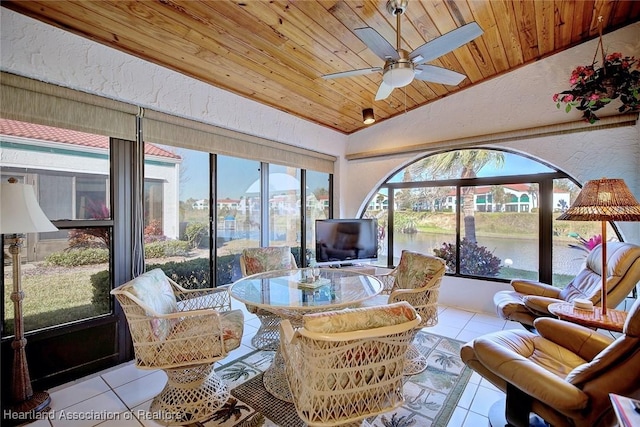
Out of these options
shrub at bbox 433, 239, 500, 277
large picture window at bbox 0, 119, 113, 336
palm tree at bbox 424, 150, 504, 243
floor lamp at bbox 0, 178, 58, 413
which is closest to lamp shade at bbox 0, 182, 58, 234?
floor lamp at bbox 0, 178, 58, 413

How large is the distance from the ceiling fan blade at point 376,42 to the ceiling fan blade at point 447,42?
160mm

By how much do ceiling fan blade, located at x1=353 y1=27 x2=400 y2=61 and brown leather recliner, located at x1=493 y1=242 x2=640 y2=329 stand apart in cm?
241

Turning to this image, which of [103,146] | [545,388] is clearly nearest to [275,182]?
[103,146]

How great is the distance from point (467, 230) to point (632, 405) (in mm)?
3217

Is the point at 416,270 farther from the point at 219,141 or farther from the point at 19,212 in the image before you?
the point at 19,212

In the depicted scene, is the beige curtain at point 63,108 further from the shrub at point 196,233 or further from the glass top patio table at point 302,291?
the glass top patio table at point 302,291

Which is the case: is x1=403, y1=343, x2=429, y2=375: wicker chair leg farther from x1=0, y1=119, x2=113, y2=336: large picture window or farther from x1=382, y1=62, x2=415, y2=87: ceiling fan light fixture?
x1=0, y1=119, x2=113, y2=336: large picture window

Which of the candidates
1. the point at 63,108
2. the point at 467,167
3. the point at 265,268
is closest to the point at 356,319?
the point at 265,268

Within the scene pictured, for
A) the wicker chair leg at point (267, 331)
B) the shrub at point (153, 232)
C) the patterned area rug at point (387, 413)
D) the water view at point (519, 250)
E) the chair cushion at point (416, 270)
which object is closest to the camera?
the patterned area rug at point (387, 413)

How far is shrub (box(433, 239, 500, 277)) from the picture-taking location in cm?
377

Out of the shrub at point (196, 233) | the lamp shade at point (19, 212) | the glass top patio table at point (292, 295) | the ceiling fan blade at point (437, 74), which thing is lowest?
the glass top patio table at point (292, 295)

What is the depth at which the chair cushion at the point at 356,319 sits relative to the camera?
1.24 meters

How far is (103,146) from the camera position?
245cm

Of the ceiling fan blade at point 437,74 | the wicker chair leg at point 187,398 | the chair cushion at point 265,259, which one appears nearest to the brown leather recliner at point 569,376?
the wicker chair leg at point 187,398
